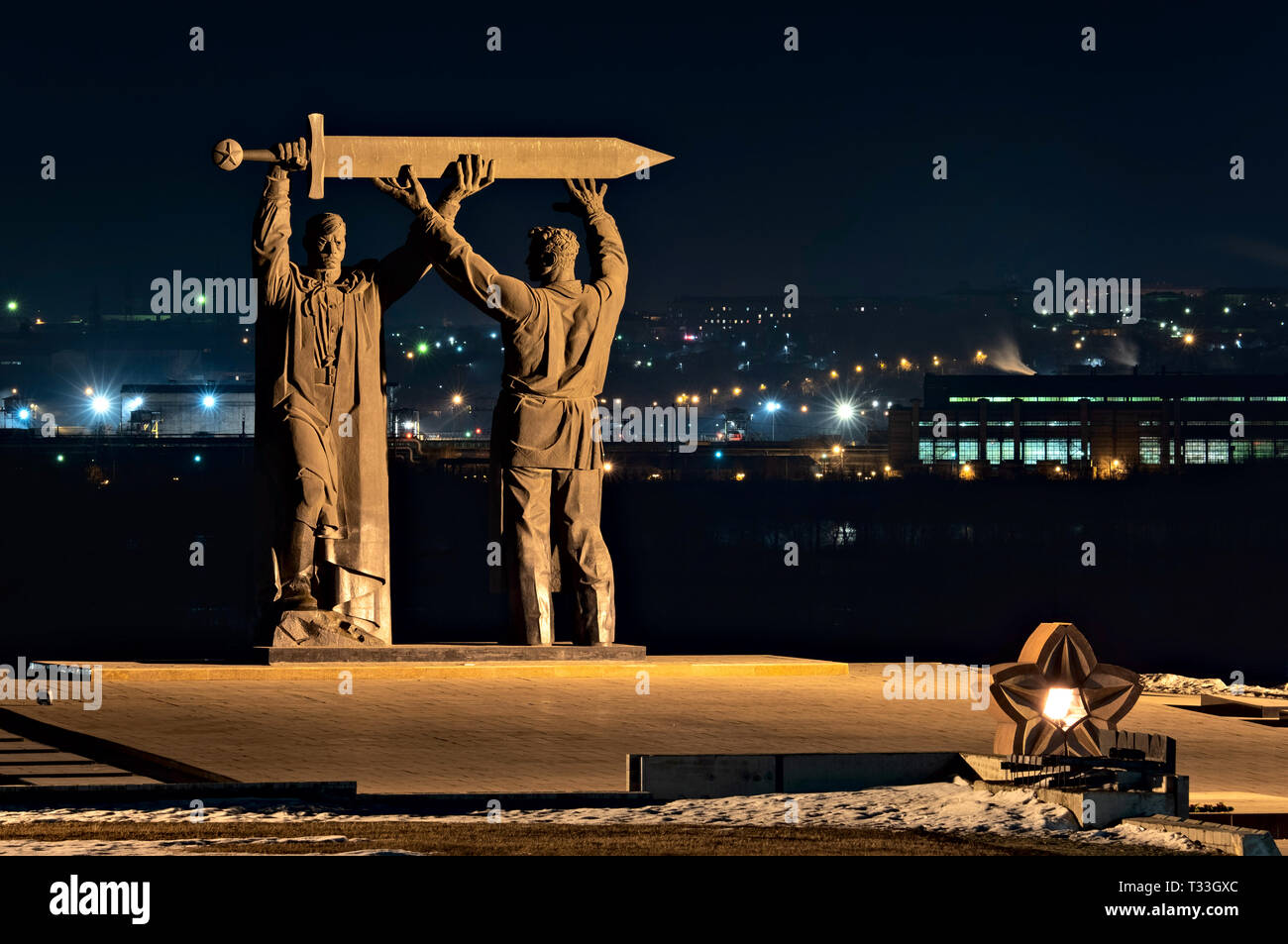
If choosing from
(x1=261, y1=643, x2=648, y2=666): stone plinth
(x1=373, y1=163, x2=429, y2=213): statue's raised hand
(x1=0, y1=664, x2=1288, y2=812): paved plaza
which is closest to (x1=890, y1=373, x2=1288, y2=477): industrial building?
(x1=261, y1=643, x2=648, y2=666): stone plinth

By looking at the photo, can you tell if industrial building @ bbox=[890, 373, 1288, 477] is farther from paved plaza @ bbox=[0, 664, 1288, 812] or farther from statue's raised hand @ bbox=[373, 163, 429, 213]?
paved plaza @ bbox=[0, 664, 1288, 812]

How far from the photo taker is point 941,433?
13162 cm

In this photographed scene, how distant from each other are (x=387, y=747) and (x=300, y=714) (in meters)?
2.34

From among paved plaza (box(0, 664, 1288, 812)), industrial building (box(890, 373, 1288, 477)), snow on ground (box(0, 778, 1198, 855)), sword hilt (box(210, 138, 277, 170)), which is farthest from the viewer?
industrial building (box(890, 373, 1288, 477))

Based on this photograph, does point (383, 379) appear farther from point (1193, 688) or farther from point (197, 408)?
point (197, 408)

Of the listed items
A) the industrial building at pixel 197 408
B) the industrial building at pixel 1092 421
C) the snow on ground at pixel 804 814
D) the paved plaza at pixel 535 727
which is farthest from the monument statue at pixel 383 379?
the industrial building at pixel 197 408

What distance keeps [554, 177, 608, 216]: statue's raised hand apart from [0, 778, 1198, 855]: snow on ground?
1049 centimetres

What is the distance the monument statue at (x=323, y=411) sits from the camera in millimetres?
20656

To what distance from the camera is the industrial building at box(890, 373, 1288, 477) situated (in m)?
129

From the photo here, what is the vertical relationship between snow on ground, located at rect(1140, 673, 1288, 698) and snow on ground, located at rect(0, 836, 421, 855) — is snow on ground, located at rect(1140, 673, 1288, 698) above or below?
below

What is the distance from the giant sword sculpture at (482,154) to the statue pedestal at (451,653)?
15.5 feet

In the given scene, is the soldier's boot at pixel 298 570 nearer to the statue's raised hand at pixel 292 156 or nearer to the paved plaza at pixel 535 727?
the paved plaza at pixel 535 727

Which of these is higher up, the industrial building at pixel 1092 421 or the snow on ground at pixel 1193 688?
the industrial building at pixel 1092 421
